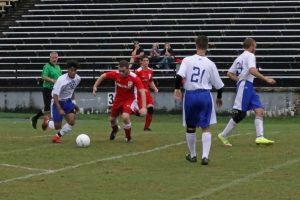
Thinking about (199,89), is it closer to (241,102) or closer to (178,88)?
(178,88)

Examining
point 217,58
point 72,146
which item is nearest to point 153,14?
point 217,58

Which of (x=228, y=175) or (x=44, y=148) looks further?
(x=44, y=148)

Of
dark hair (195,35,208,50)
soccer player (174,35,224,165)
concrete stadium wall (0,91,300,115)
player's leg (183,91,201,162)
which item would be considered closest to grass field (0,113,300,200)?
player's leg (183,91,201,162)

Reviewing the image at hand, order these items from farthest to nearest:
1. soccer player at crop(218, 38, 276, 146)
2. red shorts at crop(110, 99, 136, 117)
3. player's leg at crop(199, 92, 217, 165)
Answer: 1. red shorts at crop(110, 99, 136, 117)
2. soccer player at crop(218, 38, 276, 146)
3. player's leg at crop(199, 92, 217, 165)

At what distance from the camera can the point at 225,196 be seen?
10.4m

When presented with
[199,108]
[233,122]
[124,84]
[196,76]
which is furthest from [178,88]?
[124,84]

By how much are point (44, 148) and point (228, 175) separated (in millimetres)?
5369

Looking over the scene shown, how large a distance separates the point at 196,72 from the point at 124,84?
14.6 feet

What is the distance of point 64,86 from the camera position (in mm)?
17984

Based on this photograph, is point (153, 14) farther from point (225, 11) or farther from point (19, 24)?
point (19, 24)

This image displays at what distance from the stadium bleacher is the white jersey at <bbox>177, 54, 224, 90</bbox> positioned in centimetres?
1861

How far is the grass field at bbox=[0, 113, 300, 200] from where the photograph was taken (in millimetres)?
10719

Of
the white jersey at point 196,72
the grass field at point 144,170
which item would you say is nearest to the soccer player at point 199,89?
the white jersey at point 196,72

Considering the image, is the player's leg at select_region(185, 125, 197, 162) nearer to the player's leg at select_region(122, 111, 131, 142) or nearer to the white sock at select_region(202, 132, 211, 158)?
the white sock at select_region(202, 132, 211, 158)
